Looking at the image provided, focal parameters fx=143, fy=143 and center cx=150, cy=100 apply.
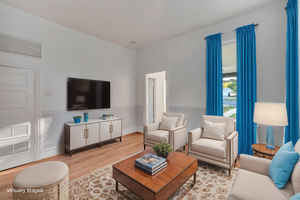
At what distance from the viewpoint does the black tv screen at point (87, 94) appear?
11.4 ft

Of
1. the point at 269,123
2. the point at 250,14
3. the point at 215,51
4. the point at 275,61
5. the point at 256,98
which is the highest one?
the point at 250,14

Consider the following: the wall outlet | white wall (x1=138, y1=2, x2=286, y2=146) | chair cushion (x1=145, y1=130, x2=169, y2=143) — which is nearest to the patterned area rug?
chair cushion (x1=145, y1=130, x2=169, y2=143)

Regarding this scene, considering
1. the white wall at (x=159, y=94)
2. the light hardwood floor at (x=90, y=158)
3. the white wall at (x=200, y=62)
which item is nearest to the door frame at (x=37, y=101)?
the light hardwood floor at (x=90, y=158)

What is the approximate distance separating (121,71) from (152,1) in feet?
8.21

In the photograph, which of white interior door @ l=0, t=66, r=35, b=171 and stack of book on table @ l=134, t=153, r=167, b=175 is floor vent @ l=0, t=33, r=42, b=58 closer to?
white interior door @ l=0, t=66, r=35, b=171

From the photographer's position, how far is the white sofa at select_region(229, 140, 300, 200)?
1.20 m

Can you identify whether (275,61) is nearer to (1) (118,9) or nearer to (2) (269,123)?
(2) (269,123)

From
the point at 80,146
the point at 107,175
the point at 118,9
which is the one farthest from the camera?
the point at 80,146

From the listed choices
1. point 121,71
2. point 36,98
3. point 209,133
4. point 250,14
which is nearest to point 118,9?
point 121,71

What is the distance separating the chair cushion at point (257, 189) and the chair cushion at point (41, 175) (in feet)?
5.65

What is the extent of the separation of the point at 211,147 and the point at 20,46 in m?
3.99

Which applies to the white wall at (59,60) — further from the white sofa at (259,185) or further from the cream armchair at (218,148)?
the white sofa at (259,185)

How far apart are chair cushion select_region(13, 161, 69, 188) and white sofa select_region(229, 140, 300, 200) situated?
172cm

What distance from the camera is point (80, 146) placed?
325cm
